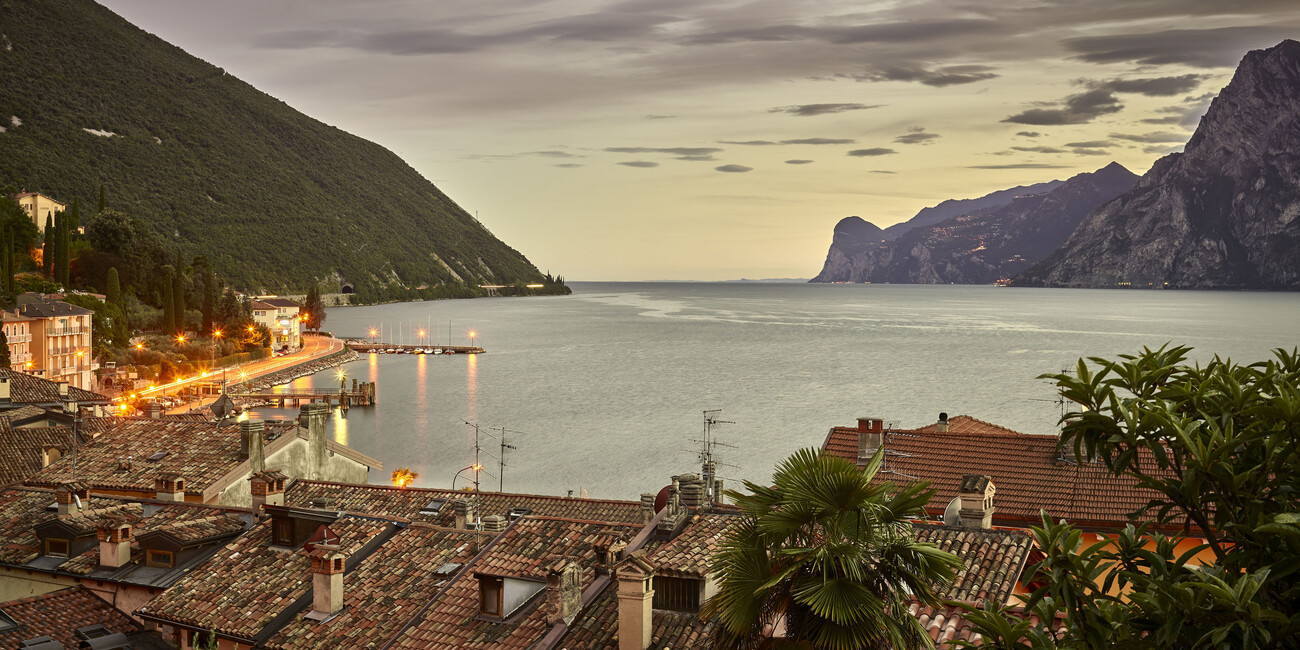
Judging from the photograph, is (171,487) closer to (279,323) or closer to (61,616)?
(61,616)

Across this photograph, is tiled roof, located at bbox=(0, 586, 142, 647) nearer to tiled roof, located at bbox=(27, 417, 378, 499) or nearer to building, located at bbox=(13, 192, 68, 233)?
tiled roof, located at bbox=(27, 417, 378, 499)

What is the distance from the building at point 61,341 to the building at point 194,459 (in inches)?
2150

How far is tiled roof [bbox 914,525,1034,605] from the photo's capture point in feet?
46.5

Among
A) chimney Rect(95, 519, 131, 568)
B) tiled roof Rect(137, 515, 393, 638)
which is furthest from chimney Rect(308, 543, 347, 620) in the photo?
chimney Rect(95, 519, 131, 568)

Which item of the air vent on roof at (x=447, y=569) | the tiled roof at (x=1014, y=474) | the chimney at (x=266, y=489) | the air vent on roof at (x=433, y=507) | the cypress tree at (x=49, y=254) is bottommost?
the air vent on roof at (x=433, y=507)

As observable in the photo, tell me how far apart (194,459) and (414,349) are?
5760 inches

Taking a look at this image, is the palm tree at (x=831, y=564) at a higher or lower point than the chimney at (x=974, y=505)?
higher

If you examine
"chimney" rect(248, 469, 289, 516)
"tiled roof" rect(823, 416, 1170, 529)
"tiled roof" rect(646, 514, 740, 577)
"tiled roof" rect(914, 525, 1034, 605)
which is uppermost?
"tiled roof" rect(914, 525, 1034, 605)

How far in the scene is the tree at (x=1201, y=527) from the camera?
664 centimetres

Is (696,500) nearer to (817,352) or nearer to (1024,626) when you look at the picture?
(1024,626)

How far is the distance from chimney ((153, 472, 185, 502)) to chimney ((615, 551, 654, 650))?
18.4 m

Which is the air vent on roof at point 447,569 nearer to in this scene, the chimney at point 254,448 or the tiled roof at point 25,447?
the chimney at point 254,448

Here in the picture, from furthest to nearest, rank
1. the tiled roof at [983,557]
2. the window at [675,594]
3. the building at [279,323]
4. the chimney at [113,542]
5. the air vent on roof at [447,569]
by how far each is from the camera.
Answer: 1. the building at [279,323]
2. the chimney at [113,542]
3. the air vent on roof at [447,569]
4. the window at [675,594]
5. the tiled roof at [983,557]

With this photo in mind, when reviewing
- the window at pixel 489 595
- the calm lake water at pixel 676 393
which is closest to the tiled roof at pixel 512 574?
the window at pixel 489 595
